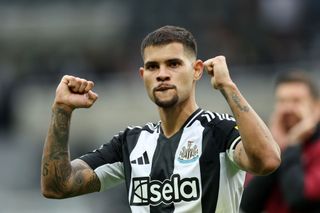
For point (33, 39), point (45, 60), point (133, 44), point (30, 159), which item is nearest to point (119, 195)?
point (30, 159)

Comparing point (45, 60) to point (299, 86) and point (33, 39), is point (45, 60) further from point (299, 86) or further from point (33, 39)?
point (299, 86)

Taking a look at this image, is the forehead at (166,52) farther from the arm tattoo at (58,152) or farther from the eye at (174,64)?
the arm tattoo at (58,152)

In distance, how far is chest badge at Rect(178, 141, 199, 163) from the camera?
6090 millimetres

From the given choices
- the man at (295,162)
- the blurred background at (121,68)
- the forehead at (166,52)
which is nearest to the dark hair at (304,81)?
the man at (295,162)

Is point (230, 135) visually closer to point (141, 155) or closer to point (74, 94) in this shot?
point (141, 155)

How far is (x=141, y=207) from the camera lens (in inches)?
243

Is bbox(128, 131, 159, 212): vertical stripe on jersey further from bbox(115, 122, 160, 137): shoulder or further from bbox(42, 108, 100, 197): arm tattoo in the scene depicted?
bbox(42, 108, 100, 197): arm tattoo

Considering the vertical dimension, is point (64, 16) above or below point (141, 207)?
above

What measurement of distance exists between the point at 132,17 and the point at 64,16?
2954mm

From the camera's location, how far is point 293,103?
8.61 m

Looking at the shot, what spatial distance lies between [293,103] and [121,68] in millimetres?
13842

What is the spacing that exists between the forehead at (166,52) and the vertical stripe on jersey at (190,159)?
432 mm

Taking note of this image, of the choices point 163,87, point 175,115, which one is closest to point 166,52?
point 163,87

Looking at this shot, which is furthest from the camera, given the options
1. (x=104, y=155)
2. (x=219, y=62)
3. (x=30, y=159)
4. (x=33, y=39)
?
(x=33, y=39)
